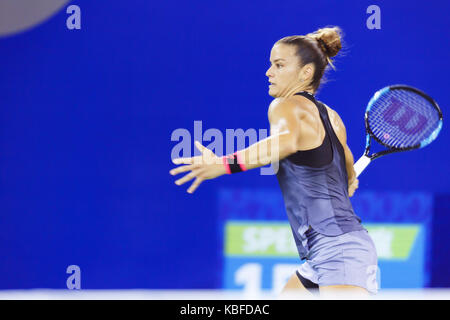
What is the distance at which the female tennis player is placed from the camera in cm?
200

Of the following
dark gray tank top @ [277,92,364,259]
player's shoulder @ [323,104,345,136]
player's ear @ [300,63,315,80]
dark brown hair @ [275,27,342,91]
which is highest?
dark brown hair @ [275,27,342,91]

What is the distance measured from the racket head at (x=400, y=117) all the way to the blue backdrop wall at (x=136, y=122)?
62 cm

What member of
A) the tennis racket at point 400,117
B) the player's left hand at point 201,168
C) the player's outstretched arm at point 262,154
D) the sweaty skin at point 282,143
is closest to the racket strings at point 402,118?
the tennis racket at point 400,117

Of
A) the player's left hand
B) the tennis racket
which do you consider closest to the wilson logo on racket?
the tennis racket

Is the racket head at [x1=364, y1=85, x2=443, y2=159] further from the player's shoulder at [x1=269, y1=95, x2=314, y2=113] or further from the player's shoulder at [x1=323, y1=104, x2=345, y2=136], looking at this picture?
the player's shoulder at [x1=269, y1=95, x2=314, y2=113]

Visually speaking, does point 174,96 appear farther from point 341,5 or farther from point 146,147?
point 341,5

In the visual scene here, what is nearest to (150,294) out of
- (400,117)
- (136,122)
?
(136,122)

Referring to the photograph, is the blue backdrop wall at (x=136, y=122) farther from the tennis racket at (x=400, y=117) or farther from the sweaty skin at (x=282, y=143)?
the sweaty skin at (x=282, y=143)

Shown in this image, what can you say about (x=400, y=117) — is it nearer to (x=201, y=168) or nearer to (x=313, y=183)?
(x=313, y=183)

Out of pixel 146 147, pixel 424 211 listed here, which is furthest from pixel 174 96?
pixel 424 211

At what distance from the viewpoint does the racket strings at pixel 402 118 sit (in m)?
2.55

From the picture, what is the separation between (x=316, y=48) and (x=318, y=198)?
68cm

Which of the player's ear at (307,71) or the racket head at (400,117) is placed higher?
the player's ear at (307,71)

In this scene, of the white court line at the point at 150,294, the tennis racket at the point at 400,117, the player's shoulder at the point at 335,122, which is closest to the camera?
the player's shoulder at the point at 335,122
